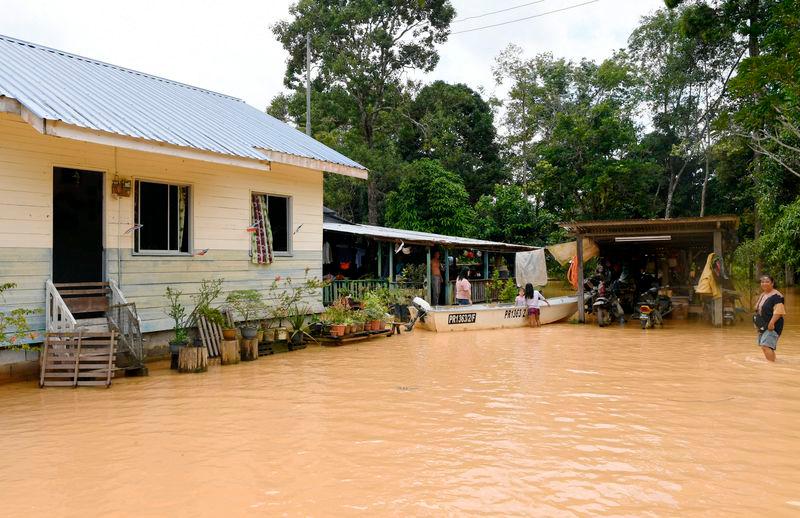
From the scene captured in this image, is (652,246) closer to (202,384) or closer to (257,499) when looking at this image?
(202,384)

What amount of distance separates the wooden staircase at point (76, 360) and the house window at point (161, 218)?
7.20 feet

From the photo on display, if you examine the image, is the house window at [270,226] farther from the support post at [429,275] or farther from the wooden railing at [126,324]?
the support post at [429,275]

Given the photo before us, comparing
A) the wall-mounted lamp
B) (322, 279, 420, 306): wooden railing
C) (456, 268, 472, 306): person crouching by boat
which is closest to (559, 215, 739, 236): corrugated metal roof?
(456, 268, 472, 306): person crouching by boat

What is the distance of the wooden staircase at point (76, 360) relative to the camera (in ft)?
26.2

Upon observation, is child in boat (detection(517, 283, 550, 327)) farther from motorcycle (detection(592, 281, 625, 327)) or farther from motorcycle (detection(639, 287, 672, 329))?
motorcycle (detection(639, 287, 672, 329))

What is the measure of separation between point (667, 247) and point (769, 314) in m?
13.4

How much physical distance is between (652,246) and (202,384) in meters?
18.7

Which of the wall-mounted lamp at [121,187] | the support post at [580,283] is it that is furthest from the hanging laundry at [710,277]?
the wall-mounted lamp at [121,187]

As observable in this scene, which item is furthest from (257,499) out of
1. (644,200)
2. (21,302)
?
(644,200)

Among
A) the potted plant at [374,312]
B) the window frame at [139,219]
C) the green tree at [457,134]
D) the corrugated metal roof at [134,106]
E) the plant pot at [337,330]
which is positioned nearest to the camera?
the corrugated metal roof at [134,106]

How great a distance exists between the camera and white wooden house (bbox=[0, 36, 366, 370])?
27.0 ft

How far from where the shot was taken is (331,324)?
12797 millimetres

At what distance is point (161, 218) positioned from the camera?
34.2 feet

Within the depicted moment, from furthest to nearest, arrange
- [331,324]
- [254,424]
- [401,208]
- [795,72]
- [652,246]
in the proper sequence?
1. [401,208]
2. [652,246]
3. [795,72]
4. [331,324]
5. [254,424]
